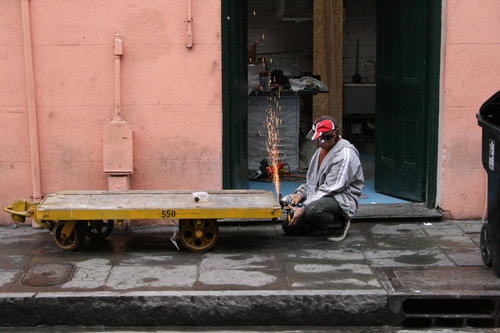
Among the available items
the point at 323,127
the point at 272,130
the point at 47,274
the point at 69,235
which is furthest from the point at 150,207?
the point at 272,130

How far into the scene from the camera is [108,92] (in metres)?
7.71

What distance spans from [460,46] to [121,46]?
152 inches

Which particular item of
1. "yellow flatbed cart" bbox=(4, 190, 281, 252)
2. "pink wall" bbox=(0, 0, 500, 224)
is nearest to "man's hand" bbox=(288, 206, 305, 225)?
"yellow flatbed cart" bbox=(4, 190, 281, 252)

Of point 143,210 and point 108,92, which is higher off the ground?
point 108,92

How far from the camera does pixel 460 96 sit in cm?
780

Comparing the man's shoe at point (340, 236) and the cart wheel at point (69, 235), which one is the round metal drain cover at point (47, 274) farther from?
the man's shoe at point (340, 236)

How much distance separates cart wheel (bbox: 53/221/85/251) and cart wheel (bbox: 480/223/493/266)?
3.91 meters

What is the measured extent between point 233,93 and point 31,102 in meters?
2.30

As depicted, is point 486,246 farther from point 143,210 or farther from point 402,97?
point 143,210

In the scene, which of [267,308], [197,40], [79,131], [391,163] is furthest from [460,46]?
[79,131]

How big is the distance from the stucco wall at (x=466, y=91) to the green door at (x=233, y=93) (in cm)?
244

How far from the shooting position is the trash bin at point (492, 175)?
586 cm

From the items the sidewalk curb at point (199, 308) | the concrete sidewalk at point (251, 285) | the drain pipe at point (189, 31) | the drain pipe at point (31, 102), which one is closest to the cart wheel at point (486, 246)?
the concrete sidewalk at point (251, 285)

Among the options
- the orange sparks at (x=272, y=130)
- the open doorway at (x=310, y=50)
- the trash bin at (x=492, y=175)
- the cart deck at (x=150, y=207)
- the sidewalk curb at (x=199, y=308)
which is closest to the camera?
the sidewalk curb at (x=199, y=308)
